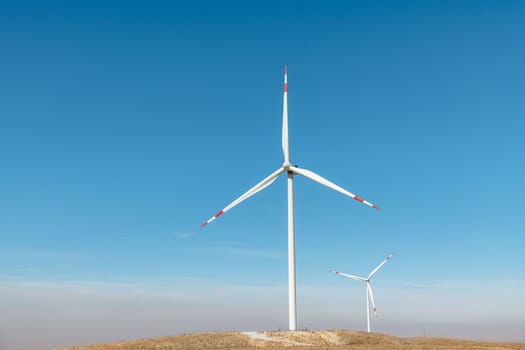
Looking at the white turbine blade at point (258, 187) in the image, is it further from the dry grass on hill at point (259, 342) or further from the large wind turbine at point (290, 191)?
the dry grass on hill at point (259, 342)

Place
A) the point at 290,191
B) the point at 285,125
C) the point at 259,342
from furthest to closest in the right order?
the point at 285,125 < the point at 290,191 < the point at 259,342

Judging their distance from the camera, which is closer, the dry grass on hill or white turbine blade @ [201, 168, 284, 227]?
the dry grass on hill

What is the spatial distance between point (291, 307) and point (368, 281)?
55053 mm

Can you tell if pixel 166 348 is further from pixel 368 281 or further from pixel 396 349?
pixel 368 281

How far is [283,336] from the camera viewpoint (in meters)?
72.4

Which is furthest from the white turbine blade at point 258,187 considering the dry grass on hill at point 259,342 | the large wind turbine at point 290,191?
the dry grass on hill at point 259,342

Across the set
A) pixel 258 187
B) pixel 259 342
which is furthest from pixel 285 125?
pixel 259 342

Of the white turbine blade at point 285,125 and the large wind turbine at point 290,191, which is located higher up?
the white turbine blade at point 285,125

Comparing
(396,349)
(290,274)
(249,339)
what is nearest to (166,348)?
(249,339)

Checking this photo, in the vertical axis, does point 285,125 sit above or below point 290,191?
above

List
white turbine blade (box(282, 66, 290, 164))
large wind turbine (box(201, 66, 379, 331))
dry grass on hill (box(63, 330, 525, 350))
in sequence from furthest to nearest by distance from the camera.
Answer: white turbine blade (box(282, 66, 290, 164)) → large wind turbine (box(201, 66, 379, 331)) → dry grass on hill (box(63, 330, 525, 350))

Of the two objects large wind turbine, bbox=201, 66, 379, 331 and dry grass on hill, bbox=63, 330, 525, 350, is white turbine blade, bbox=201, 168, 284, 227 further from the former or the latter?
dry grass on hill, bbox=63, 330, 525, 350

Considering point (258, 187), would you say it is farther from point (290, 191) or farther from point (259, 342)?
point (259, 342)

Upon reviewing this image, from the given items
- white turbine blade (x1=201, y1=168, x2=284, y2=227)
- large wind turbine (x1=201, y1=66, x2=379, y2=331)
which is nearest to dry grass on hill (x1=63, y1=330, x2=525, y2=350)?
large wind turbine (x1=201, y1=66, x2=379, y2=331)
